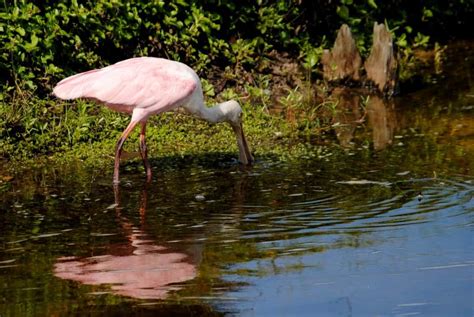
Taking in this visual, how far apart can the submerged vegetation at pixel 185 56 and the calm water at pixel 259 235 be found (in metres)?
0.63

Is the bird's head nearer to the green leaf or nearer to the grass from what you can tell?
the grass

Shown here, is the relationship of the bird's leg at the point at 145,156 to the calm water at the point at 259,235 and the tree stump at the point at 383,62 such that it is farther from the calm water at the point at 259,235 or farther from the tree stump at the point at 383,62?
the tree stump at the point at 383,62

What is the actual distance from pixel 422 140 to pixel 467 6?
4.99m

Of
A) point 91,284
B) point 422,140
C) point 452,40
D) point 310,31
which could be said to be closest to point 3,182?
point 91,284

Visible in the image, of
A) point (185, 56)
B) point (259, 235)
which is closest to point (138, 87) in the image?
point (259, 235)

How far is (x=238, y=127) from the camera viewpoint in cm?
926

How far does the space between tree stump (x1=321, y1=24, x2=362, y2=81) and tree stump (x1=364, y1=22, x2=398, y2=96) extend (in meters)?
0.15

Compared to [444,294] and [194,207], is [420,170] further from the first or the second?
[444,294]

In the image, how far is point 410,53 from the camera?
42.5 ft

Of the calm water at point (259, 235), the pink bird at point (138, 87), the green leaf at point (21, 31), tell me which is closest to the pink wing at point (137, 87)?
the pink bird at point (138, 87)

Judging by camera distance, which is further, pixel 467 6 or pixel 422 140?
pixel 467 6

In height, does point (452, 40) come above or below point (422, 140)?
above

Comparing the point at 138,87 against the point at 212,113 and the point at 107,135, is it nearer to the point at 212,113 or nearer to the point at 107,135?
the point at 212,113

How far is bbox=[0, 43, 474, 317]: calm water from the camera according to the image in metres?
5.64
